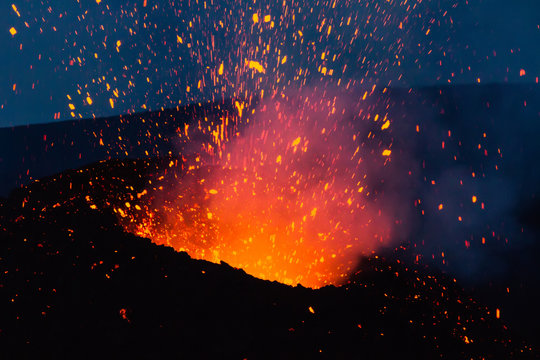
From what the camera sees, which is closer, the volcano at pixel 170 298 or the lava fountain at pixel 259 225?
the volcano at pixel 170 298

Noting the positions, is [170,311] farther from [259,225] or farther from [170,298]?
[259,225]

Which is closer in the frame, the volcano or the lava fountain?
the volcano

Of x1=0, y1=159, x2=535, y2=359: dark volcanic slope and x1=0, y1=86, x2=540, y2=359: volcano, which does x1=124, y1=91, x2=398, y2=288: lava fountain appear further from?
x1=0, y1=159, x2=535, y2=359: dark volcanic slope

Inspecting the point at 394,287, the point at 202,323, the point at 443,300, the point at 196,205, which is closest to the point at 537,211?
the point at 443,300

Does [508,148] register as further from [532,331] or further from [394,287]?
[394,287]

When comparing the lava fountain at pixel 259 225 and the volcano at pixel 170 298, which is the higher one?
the lava fountain at pixel 259 225

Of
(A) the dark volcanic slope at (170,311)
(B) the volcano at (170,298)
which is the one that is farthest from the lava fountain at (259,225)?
(A) the dark volcanic slope at (170,311)

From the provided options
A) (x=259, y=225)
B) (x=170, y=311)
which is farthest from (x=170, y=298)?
(x=259, y=225)

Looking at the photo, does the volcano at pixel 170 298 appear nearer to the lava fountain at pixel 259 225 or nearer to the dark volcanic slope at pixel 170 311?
the dark volcanic slope at pixel 170 311

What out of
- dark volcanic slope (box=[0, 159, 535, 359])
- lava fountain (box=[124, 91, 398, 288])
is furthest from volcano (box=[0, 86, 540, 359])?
lava fountain (box=[124, 91, 398, 288])
